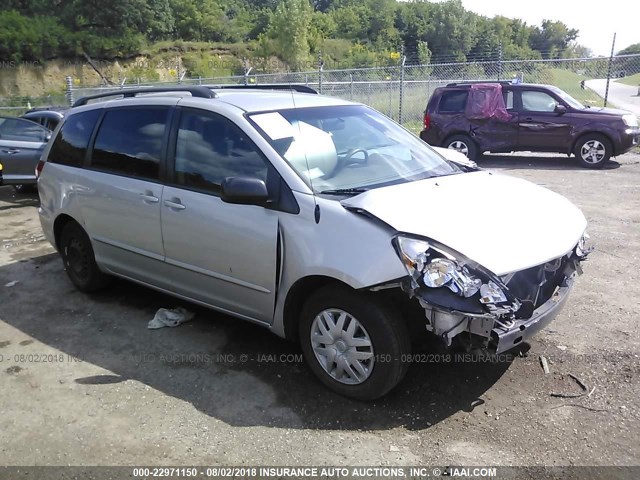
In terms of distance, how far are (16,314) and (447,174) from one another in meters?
3.82

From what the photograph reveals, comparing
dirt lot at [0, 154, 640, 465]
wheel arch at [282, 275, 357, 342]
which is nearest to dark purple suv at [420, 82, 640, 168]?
dirt lot at [0, 154, 640, 465]

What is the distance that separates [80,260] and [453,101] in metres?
9.58

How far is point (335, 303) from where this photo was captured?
121 inches

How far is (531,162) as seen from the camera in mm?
12516

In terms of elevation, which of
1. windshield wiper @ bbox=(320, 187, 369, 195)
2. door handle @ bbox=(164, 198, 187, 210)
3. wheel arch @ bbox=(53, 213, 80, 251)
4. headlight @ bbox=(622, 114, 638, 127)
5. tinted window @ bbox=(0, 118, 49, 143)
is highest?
windshield wiper @ bbox=(320, 187, 369, 195)

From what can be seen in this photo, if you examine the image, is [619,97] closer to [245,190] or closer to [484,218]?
[484,218]

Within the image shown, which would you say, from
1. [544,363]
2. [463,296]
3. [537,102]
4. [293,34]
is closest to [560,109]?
[537,102]

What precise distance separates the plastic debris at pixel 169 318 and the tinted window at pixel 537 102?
990 cm

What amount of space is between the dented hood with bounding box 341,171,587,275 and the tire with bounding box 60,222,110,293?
2850 millimetres

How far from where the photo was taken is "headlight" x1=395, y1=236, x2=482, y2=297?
2.72m

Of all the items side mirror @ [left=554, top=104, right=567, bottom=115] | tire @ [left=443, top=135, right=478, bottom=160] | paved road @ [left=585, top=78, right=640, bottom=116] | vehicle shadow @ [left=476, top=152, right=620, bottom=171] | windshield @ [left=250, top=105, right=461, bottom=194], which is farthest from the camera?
paved road @ [left=585, top=78, right=640, bottom=116]

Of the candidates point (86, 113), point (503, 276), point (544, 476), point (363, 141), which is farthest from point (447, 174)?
point (86, 113)

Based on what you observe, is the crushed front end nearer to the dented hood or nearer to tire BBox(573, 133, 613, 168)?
the dented hood

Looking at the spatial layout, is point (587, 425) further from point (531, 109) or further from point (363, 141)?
point (531, 109)
